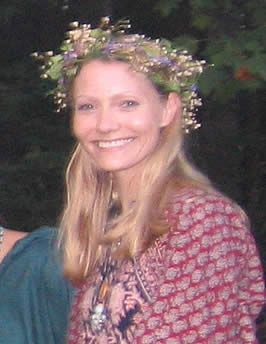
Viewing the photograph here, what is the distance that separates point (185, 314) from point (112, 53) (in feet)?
2.73

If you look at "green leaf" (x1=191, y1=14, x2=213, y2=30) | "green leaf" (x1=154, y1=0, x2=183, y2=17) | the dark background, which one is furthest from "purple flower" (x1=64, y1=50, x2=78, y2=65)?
the dark background

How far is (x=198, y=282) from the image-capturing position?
9.53 ft

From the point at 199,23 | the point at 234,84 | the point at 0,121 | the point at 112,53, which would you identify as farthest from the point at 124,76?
the point at 0,121

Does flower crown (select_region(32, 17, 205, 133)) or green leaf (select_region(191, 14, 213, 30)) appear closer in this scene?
flower crown (select_region(32, 17, 205, 133))

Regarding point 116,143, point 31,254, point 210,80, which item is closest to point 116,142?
point 116,143

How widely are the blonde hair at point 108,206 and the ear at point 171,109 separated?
18 mm

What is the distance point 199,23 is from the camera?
5.50 metres

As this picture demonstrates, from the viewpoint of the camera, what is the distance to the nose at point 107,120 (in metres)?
3.14

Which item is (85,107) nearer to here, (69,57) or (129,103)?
(129,103)

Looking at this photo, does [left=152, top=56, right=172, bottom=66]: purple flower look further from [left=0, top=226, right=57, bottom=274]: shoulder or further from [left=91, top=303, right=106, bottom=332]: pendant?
[left=91, top=303, right=106, bottom=332]: pendant

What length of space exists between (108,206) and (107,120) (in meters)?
0.31

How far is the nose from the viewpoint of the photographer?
3137 mm

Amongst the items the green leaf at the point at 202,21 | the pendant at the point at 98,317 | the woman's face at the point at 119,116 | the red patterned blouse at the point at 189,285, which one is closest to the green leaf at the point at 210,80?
the green leaf at the point at 202,21

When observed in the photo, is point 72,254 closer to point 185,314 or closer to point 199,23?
point 185,314
